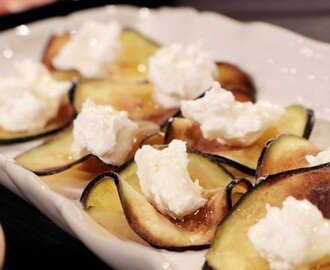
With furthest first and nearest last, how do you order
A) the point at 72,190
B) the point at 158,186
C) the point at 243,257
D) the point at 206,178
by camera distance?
1. the point at 72,190
2. the point at 206,178
3. the point at 158,186
4. the point at 243,257

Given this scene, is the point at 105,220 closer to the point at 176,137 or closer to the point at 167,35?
the point at 176,137

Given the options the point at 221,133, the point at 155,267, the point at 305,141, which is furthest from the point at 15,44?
the point at 155,267

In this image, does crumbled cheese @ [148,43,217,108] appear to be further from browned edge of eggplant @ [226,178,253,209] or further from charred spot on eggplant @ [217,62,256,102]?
browned edge of eggplant @ [226,178,253,209]

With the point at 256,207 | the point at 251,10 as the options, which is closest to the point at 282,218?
the point at 256,207

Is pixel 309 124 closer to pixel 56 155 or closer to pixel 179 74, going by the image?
pixel 179 74

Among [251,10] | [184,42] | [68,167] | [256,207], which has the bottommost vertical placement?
[251,10]

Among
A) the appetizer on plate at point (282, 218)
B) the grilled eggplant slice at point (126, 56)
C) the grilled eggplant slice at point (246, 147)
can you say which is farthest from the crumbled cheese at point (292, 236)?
the grilled eggplant slice at point (126, 56)
